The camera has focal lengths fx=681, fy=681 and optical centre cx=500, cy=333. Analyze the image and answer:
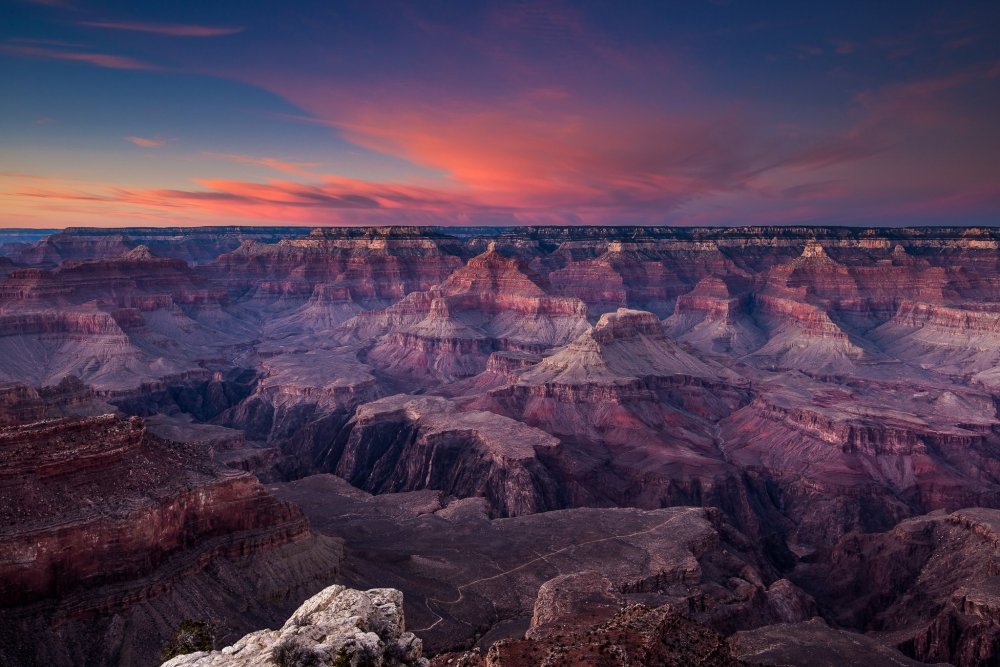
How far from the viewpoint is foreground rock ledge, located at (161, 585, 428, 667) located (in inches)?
806

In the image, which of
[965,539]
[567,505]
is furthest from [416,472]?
[965,539]

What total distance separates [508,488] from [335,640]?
81.0 metres

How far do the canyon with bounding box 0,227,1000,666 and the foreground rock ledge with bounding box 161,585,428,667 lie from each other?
0.16 m

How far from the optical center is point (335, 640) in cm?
2119

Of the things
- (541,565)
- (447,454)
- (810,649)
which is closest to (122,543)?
(541,565)

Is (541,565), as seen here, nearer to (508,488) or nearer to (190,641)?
(508,488)

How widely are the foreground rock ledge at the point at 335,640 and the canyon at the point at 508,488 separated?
0.16 m

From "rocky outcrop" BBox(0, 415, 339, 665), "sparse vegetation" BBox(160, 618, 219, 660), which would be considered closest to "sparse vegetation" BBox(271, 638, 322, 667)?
"sparse vegetation" BBox(160, 618, 219, 660)

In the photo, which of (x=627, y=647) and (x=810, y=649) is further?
(x=810, y=649)

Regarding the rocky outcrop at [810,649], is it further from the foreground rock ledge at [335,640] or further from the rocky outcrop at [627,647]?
the foreground rock ledge at [335,640]

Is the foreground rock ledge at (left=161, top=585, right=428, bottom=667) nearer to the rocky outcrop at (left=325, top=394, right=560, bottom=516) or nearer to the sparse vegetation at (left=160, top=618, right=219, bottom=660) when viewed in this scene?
the sparse vegetation at (left=160, top=618, right=219, bottom=660)

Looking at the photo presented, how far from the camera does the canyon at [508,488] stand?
4500 cm

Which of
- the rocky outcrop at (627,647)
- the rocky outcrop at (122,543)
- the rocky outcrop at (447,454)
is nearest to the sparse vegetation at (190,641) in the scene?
the rocky outcrop at (122,543)

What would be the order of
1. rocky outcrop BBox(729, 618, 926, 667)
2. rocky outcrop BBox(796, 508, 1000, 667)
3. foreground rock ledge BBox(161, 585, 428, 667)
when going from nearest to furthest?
foreground rock ledge BBox(161, 585, 428, 667)
rocky outcrop BBox(729, 618, 926, 667)
rocky outcrop BBox(796, 508, 1000, 667)
